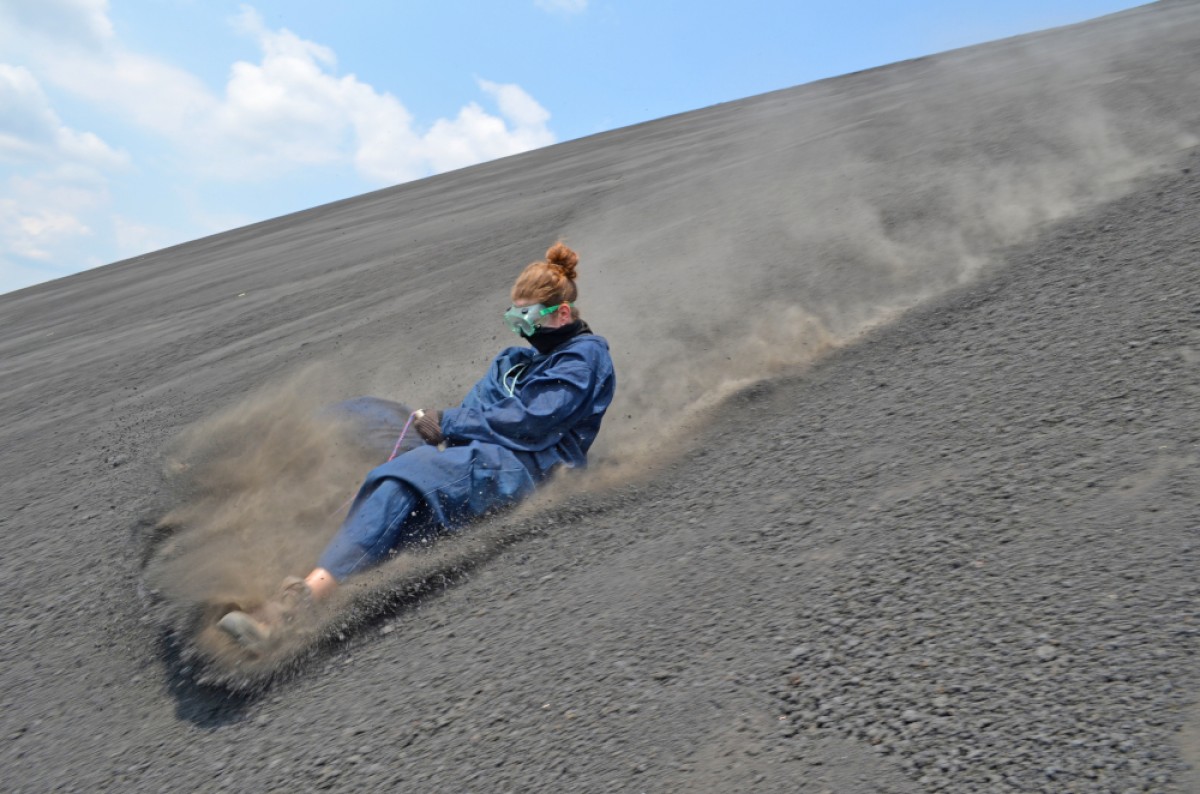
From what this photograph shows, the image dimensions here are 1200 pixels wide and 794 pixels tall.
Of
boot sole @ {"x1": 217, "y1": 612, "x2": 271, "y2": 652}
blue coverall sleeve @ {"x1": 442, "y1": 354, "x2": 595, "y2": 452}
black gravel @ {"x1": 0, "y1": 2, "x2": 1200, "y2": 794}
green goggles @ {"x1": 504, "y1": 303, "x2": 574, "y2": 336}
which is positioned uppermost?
green goggles @ {"x1": 504, "y1": 303, "x2": 574, "y2": 336}

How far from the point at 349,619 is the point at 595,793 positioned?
148 cm

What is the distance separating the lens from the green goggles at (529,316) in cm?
491

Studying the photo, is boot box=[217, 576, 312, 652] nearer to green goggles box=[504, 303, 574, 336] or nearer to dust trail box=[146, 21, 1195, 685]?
dust trail box=[146, 21, 1195, 685]

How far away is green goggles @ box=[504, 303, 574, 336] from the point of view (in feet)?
16.1

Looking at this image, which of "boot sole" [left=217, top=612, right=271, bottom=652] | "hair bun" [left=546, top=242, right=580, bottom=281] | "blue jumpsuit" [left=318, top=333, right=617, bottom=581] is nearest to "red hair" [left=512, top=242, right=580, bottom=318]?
"hair bun" [left=546, top=242, right=580, bottom=281]

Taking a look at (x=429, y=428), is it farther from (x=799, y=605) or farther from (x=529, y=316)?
(x=799, y=605)

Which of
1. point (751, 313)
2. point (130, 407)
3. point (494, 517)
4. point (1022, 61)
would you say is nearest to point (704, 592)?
point (494, 517)

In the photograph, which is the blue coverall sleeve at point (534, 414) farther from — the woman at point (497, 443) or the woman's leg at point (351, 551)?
the woman's leg at point (351, 551)

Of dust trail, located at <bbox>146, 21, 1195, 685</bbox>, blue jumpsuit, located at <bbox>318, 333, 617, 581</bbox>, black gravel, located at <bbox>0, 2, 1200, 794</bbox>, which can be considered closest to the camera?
black gravel, located at <bbox>0, 2, 1200, 794</bbox>

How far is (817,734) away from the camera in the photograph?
2.72 meters

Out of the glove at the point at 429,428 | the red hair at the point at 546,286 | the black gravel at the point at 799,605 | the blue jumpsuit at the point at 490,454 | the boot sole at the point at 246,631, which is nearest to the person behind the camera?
the black gravel at the point at 799,605

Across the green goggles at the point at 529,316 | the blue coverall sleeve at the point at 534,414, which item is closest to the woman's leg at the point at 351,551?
the blue coverall sleeve at the point at 534,414

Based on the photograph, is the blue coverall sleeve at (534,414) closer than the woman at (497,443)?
No

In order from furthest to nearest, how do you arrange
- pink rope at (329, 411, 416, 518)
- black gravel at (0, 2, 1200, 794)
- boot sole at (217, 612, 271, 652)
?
pink rope at (329, 411, 416, 518)
boot sole at (217, 612, 271, 652)
black gravel at (0, 2, 1200, 794)
